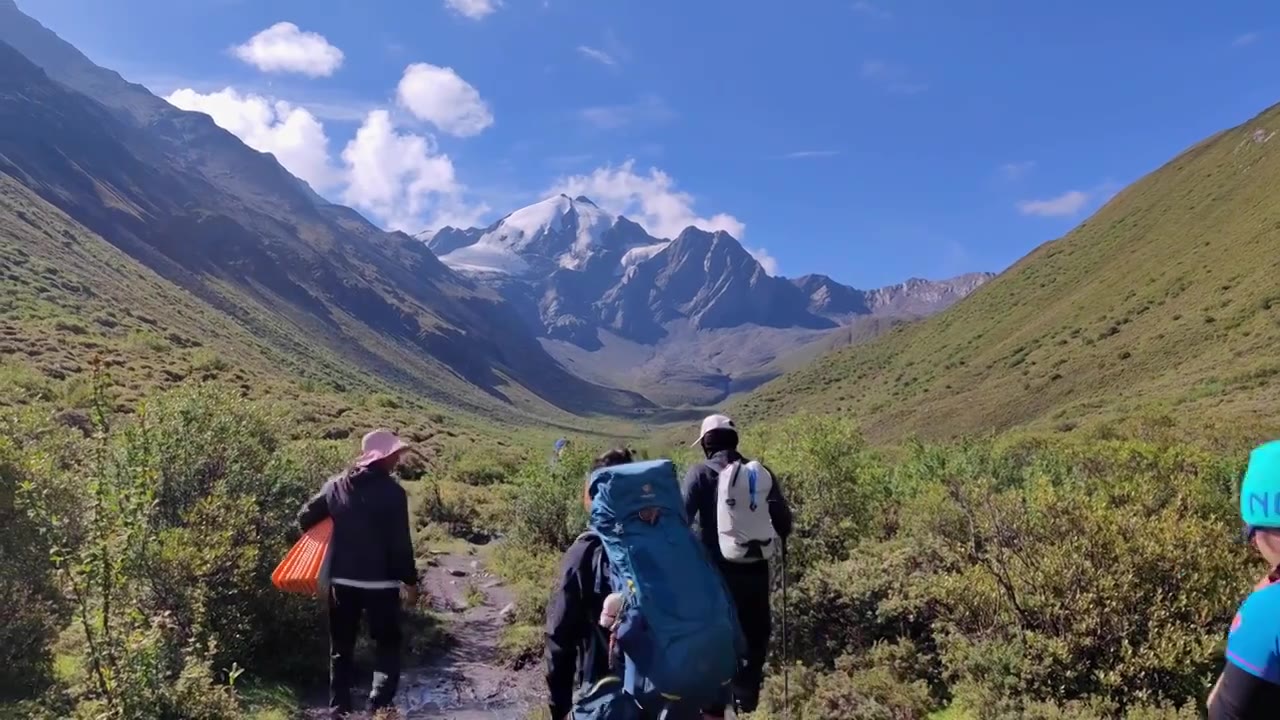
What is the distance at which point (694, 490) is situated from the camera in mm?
5559

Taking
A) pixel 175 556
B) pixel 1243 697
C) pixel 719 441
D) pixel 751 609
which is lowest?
pixel 175 556

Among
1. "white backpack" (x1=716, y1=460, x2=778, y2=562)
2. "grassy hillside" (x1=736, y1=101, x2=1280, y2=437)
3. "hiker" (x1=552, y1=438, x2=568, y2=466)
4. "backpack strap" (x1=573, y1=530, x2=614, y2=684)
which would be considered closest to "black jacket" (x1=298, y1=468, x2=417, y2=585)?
"backpack strap" (x1=573, y1=530, x2=614, y2=684)

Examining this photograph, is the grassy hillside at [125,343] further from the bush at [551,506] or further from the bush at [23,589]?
the bush at [551,506]

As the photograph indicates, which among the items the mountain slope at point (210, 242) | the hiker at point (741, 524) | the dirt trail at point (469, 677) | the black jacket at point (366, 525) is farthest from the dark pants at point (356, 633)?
the mountain slope at point (210, 242)

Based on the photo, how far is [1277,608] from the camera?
7.19 ft

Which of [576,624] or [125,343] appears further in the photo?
[125,343]

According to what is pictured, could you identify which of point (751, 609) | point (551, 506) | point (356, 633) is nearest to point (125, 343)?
point (551, 506)

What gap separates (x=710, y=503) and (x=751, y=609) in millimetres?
858

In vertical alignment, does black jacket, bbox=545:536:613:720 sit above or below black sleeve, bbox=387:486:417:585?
above

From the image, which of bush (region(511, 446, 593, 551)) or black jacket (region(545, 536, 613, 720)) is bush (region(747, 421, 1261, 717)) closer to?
black jacket (region(545, 536, 613, 720))

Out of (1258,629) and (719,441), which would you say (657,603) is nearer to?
(1258,629)

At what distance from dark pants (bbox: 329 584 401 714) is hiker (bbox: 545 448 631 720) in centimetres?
227

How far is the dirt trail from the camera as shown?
Result: 788 centimetres

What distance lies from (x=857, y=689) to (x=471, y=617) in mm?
6819
